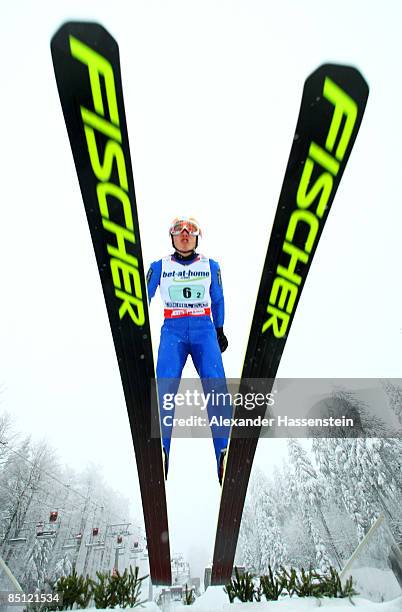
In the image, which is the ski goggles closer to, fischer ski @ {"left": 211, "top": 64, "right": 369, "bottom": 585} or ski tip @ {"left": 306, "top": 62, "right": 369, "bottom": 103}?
fischer ski @ {"left": 211, "top": 64, "right": 369, "bottom": 585}

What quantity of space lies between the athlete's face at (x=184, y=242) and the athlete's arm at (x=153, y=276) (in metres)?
0.28

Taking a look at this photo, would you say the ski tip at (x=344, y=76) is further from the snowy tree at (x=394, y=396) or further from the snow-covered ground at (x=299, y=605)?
the snowy tree at (x=394, y=396)

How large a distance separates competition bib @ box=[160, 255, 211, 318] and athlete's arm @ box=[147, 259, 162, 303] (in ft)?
0.53

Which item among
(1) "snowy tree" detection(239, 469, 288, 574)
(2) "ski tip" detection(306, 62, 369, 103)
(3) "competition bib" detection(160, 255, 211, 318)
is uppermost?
(2) "ski tip" detection(306, 62, 369, 103)

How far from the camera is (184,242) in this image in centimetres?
348

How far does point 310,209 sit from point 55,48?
1989mm

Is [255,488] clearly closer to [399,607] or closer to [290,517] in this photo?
[290,517]

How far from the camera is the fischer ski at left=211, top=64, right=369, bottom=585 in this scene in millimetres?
2236

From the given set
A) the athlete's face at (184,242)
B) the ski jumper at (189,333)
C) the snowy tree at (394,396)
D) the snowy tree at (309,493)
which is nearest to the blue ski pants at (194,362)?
the ski jumper at (189,333)

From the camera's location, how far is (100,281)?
2.77 m

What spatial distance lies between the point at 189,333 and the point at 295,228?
4.68 ft

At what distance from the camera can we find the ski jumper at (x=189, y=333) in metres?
3.33

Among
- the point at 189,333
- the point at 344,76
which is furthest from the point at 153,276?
the point at 344,76

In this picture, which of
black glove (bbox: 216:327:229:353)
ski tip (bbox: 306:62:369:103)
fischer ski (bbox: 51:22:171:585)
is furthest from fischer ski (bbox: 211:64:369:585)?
fischer ski (bbox: 51:22:171:585)
